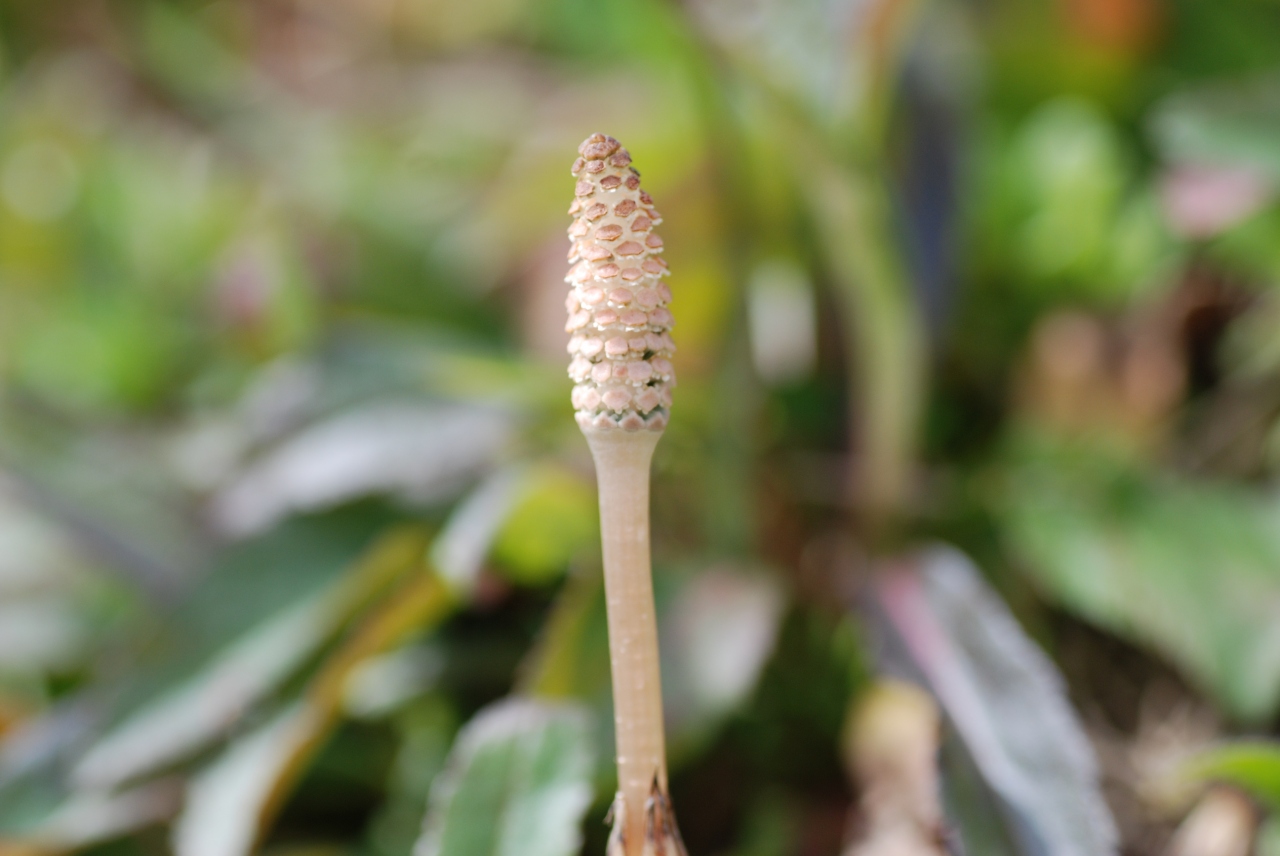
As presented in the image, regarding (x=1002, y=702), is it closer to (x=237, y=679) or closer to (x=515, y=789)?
(x=515, y=789)

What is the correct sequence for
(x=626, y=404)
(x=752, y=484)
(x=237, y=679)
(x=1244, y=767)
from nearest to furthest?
1. (x=626, y=404)
2. (x=1244, y=767)
3. (x=237, y=679)
4. (x=752, y=484)

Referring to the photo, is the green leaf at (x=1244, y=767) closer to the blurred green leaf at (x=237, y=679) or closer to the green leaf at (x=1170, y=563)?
the green leaf at (x=1170, y=563)

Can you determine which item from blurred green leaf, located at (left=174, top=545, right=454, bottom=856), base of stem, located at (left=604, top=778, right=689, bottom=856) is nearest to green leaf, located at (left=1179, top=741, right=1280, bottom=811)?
base of stem, located at (left=604, top=778, right=689, bottom=856)

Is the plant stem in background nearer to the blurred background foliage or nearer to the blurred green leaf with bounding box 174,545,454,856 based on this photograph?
the blurred background foliage

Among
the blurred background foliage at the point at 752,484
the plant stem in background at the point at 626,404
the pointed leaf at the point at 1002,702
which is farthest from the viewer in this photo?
the blurred background foliage at the point at 752,484

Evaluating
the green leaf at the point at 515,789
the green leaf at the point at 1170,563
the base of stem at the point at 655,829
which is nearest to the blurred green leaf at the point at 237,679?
the green leaf at the point at 515,789

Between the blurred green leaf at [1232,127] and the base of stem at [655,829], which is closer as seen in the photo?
the base of stem at [655,829]

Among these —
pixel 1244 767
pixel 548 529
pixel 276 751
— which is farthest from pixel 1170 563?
pixel 276 751
